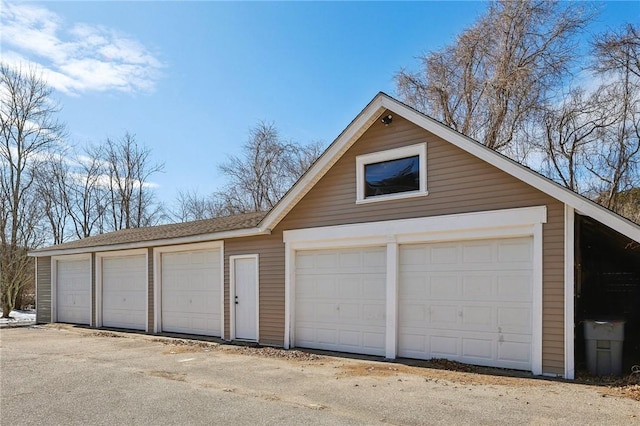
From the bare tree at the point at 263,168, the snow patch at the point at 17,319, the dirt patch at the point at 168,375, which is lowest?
the snow patch at the point at 17,319

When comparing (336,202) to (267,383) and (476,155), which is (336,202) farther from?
(267,383)

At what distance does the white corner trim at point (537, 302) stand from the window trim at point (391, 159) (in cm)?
224

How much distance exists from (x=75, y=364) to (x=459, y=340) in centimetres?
755

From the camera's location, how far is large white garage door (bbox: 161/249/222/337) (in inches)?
523

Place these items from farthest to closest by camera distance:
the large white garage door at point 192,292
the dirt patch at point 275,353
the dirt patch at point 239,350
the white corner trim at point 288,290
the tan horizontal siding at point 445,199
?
the large white garage door at point 192,292 < the white corner trim at point 288,290 < the dirt patch at point 239,350 < the dirt patch at point 275,353 < the tan horizontal siding at point 445,199

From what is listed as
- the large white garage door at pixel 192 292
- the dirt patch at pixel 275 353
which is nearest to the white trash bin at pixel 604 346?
the dirt patch at pixel 275 353

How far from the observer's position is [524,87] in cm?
1880

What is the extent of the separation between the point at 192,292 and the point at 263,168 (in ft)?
62.5

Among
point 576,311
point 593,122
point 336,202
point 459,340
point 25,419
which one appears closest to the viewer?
point 25,419

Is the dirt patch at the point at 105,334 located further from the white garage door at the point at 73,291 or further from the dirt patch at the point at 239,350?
the white garage door at the point at 73,291

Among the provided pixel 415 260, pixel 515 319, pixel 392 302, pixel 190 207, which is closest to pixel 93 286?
pixel 392 302

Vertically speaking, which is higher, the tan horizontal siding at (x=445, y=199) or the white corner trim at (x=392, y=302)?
the tan horizontal siding at (x=445, y=199)

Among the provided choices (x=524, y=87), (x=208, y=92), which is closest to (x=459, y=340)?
(x=208, y=92)

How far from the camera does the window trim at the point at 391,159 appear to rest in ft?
31.0
